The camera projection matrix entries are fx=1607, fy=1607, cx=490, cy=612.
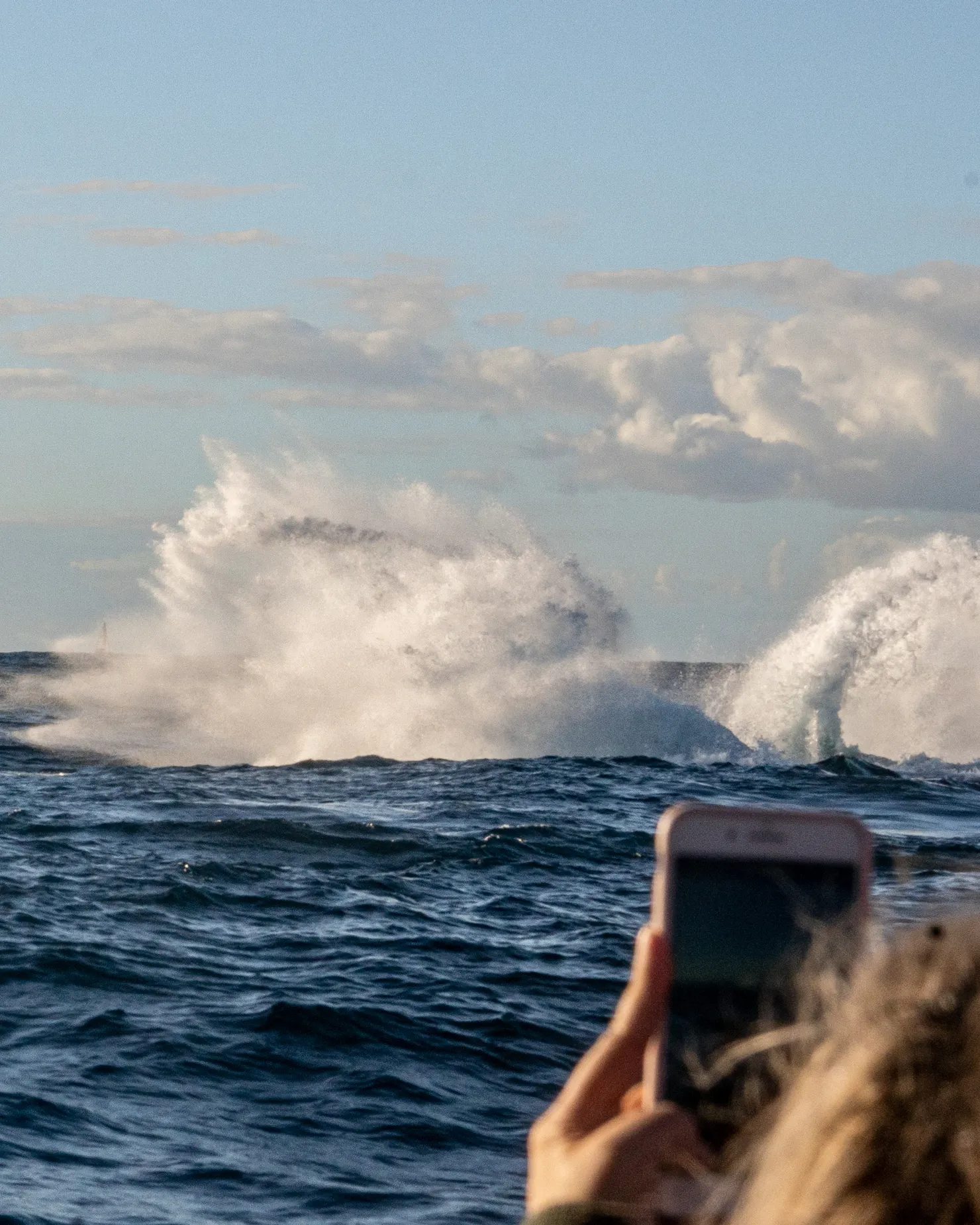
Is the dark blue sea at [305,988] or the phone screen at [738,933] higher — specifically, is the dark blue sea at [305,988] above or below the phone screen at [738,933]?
below

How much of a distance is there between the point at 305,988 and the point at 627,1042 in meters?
10.3

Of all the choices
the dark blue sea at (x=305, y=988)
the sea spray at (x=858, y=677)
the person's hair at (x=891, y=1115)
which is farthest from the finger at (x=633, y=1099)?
the sea spray at (x=858, y=677)

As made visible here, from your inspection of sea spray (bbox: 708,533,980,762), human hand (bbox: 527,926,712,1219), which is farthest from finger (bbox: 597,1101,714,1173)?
sea spray (bbox: 708,533,980,762)

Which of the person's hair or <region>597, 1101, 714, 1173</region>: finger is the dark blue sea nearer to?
the person's hair

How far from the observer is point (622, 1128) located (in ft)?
5.75

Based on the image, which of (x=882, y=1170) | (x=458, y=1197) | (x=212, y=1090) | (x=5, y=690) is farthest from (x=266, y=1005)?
(x=5, y=690)

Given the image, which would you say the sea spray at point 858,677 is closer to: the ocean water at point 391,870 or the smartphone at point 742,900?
the ocean water at point 391,870

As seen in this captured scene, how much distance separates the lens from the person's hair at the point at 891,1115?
4.25 ft

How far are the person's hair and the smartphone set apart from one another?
790mm

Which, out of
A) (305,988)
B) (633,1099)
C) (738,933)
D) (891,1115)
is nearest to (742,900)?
(738,933)

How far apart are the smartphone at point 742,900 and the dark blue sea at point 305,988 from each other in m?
0.41

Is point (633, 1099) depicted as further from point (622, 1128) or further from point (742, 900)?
point (742, 900)

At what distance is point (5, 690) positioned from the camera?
70562mm

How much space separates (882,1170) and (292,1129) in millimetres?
8168
